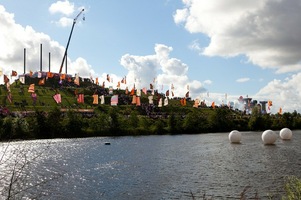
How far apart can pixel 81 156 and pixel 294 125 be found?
133991 mm

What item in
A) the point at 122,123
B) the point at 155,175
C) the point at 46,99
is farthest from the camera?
the point at 46,99

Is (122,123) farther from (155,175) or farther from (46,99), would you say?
(155,175)

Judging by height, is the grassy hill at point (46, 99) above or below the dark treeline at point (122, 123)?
above

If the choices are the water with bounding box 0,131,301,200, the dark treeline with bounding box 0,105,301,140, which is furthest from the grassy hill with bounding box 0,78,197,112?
the water with bounding box 0,131,301,200

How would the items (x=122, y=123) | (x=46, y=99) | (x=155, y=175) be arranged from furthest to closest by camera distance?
(x=46, y=99) → (x=122, y=123) → (x=155, y=175)

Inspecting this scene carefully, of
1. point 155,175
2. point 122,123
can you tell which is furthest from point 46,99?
point 155,175

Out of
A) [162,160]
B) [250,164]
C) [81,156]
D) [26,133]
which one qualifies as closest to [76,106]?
[26,133]

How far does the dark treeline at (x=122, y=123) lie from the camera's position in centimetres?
11375

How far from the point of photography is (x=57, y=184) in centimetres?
4053

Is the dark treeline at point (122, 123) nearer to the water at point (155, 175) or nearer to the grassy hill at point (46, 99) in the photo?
the grassy hill at point (46, 99)

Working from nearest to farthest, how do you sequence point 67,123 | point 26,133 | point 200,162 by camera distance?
point 200,162 < point 26,133 < point 67,123

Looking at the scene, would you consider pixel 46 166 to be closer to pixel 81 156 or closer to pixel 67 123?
pixel 81 156

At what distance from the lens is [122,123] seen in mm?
134500

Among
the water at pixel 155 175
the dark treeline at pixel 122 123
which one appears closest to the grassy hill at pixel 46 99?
the dark treeline at pixel 122 123
